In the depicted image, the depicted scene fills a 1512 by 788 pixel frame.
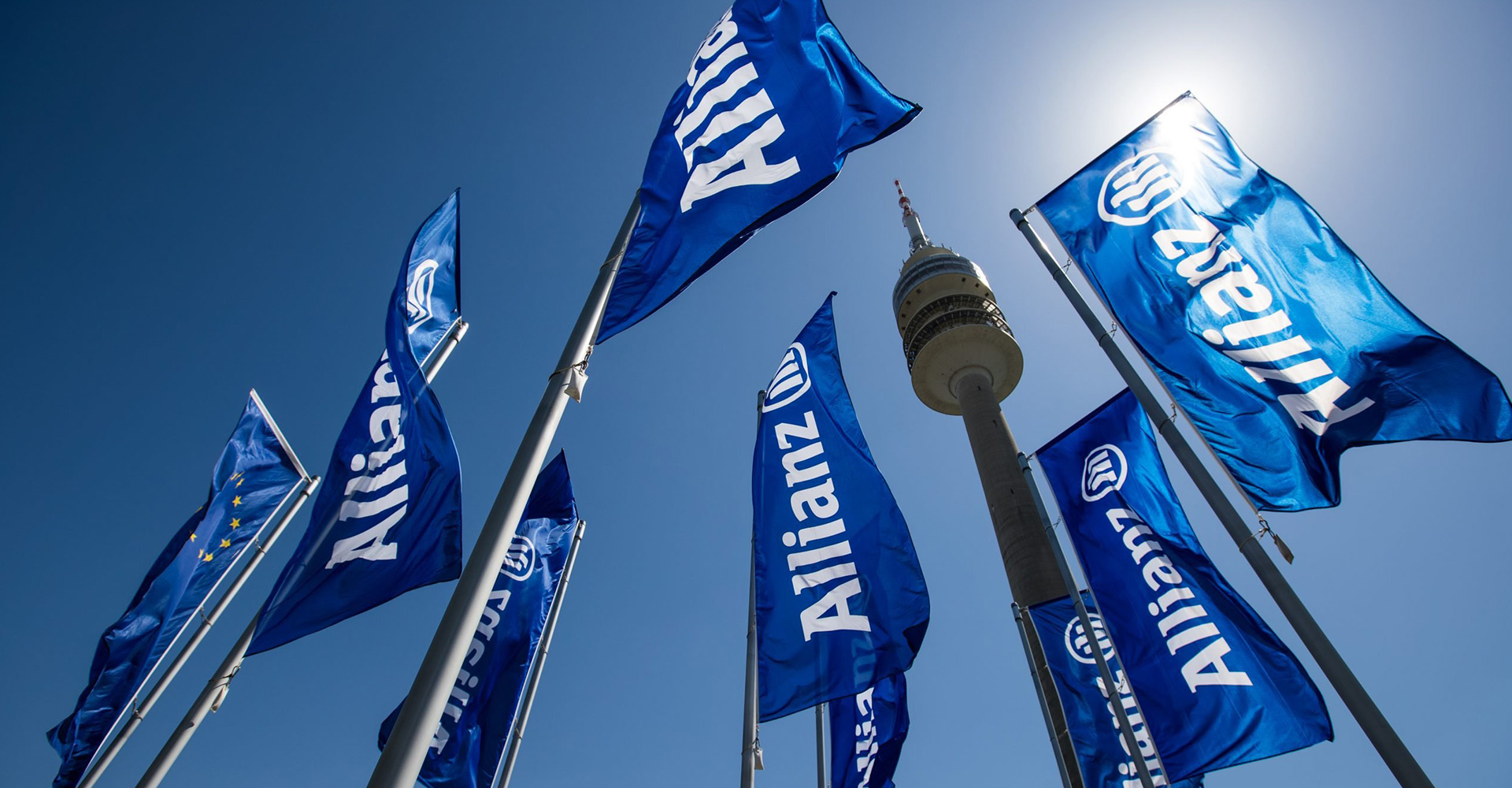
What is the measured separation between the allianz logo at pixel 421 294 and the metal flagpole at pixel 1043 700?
35.1ft

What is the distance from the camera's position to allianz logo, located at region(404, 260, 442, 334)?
8133 millimetres

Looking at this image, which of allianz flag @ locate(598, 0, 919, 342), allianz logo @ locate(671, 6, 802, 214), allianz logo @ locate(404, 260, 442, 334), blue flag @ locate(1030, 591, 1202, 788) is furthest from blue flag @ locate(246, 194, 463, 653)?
blue flag @ locate(1030, 591, 1202, 788)

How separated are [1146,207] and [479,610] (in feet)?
27.6

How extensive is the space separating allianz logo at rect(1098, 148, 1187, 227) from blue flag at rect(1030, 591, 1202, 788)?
5337 millimetres

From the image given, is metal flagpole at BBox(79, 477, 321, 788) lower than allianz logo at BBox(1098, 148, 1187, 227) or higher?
lower

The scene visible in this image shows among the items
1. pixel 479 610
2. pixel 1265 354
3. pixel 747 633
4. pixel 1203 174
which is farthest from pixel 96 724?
pixel 1203 174

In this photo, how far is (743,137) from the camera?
7.02 m

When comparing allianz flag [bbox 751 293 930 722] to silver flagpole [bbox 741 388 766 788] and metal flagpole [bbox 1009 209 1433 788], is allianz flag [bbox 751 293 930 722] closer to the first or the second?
silver flagpole [bbox 741 388 766 788]

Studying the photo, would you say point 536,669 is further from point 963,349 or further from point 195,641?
point 963,349

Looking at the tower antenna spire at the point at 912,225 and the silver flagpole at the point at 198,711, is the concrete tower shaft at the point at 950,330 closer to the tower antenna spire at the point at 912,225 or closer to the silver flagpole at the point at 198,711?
the tower antenna spire at the point at 912,225

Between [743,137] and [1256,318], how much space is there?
547 cm

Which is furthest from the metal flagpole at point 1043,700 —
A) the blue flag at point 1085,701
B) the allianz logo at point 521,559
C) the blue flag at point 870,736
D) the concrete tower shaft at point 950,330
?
the concrete tower shaft at point 950,330

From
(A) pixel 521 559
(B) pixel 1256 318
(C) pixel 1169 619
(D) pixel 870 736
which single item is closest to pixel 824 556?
(D) pixel 870 736

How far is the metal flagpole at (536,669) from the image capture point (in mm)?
10523
